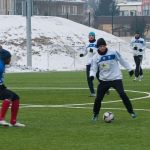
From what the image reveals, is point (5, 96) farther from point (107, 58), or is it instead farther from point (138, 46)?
point (138, 46)

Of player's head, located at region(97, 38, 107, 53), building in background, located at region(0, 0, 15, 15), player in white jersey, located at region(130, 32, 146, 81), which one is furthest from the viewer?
building in background, located at region(0, 0, 15, 15)

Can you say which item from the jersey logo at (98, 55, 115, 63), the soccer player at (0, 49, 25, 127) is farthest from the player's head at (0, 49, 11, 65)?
the jersey logo at (98, 55, 115, 63)

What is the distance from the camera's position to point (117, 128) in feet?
46.9

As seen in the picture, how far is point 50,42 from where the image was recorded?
60406mm

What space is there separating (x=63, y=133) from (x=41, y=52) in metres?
43.9

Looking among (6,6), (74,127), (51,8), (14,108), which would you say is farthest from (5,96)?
(51,8)

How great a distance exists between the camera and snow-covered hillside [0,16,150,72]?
54875 millimetres

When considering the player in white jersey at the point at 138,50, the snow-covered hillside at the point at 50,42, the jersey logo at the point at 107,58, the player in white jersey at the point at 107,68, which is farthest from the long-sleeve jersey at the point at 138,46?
the snow-covered hillside at the point at 50,42

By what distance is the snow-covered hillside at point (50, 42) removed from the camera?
180 feet

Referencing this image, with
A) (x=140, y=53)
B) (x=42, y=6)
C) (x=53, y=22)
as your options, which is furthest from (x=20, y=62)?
(x=42, y=6)

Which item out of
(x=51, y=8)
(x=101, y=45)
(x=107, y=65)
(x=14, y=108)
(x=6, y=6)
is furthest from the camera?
(x=51, y=8)

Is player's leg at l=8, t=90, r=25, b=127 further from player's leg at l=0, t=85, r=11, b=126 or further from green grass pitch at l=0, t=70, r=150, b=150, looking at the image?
green grass pitch at l=0, t=70, r=150, b=150

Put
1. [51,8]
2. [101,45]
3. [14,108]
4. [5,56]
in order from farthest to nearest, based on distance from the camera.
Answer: [51,8] → [101,45] → [14,108] → [5,56]

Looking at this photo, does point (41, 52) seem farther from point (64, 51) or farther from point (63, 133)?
point (63, 133)
